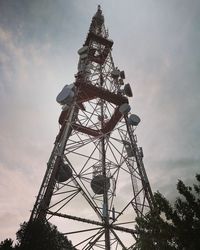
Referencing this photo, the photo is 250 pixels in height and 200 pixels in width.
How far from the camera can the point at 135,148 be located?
14.5 metres

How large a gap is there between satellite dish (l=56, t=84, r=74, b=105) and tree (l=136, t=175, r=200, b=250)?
8437mm

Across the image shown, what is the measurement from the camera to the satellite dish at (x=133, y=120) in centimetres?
1565

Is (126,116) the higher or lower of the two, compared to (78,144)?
higher

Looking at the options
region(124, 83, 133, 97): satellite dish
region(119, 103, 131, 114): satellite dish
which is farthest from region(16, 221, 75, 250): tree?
region(124, 83, 133, 97): satellite dish

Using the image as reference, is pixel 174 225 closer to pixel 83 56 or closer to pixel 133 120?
pixel 133 120

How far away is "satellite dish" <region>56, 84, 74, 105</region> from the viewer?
14359 mm

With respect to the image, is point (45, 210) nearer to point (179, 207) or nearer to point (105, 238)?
point (105, 238)

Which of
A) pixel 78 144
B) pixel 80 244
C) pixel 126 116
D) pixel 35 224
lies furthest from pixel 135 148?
pixel 35 224

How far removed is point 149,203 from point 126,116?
6.22 meters

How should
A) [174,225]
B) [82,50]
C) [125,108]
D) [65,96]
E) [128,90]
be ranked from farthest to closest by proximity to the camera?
[82,50]
[128,90]
[125,108]
[65,96]
[174,225]

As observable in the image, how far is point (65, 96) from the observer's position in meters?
14.4

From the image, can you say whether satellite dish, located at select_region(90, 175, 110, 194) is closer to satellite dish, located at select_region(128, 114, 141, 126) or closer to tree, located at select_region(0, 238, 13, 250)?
satellite dish, located at select_region(128, 114, 141, 126)

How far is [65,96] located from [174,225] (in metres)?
9.75

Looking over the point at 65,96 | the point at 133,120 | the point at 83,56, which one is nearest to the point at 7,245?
the point at 65,96
